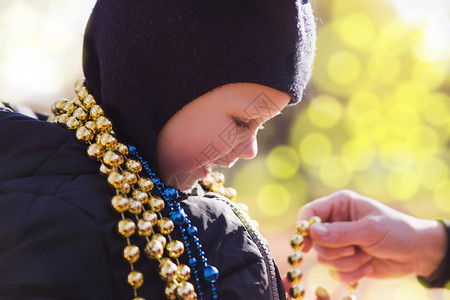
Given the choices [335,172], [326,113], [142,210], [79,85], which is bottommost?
[335,172]

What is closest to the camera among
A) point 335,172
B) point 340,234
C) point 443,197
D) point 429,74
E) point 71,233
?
point 71,233

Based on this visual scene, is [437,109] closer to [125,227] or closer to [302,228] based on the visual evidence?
[302,228]

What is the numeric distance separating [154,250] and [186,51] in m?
0.39

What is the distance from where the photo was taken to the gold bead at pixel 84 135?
0.89 metres

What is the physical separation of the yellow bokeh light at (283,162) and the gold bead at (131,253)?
281cm

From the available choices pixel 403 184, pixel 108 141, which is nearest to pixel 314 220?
pixel 108 141

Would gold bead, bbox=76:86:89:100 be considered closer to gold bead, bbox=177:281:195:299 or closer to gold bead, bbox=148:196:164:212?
gold bead, bbox=148:196:164:212

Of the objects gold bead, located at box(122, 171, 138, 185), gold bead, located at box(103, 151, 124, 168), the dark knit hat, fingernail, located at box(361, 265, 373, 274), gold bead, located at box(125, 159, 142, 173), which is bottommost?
fingernail, located at box(361, 265, 373, 274)

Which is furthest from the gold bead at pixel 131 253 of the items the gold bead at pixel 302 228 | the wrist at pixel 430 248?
the wrist at pixel 430 248

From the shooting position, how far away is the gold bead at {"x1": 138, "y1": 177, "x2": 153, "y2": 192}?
0.88 meters

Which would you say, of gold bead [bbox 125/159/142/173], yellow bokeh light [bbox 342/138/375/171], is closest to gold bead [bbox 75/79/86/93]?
gold bead [bbox 125/159/142/173]

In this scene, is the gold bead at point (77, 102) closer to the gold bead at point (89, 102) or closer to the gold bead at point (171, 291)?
the gold bead at point (89, 102)

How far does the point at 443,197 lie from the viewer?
11.4 ft

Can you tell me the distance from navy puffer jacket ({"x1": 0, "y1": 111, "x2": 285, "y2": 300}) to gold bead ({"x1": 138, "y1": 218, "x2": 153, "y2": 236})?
0.14 ft
